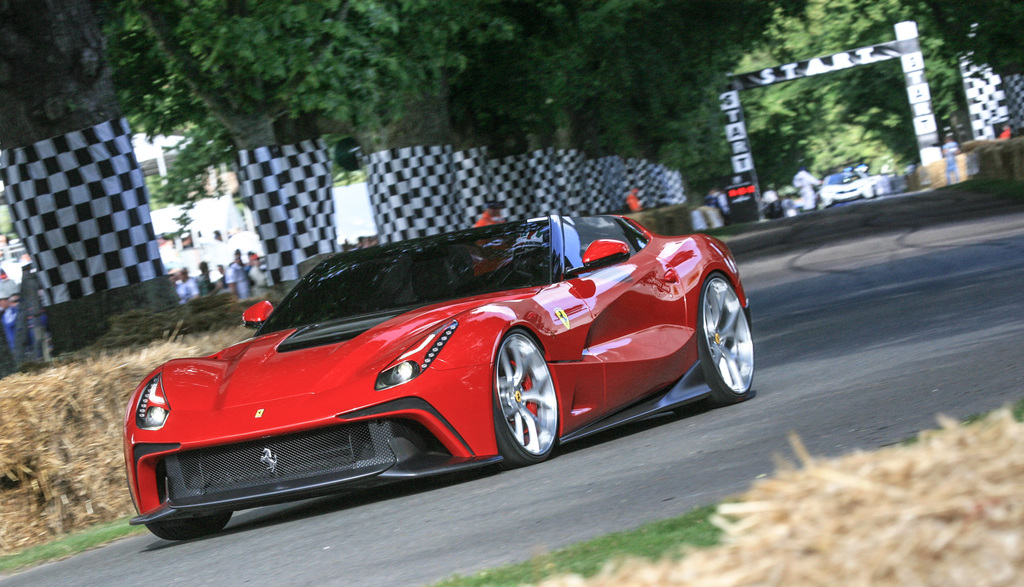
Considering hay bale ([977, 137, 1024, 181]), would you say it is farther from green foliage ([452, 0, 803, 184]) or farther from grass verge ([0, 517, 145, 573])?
grass verge ([0, 517, 145, 573])

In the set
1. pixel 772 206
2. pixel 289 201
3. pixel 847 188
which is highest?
pixel 289 201

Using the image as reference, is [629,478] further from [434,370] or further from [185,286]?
[185,286]

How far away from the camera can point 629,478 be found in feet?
18.8

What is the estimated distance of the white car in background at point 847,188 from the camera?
64125 mm

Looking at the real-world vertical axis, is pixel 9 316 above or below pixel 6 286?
below

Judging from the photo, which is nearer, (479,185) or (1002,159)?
(479,185)

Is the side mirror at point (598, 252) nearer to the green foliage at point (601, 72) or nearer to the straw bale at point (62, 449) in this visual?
the straw bale at point (62, 449)

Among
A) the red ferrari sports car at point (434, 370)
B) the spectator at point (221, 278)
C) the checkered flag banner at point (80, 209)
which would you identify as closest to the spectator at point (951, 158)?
the spectator at point (221, 278)

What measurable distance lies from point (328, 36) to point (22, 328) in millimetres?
4723

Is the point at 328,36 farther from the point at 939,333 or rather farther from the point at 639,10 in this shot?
the point at 639,10

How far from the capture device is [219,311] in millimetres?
10477

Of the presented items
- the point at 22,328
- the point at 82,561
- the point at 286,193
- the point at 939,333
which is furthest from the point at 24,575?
the point at 286,193

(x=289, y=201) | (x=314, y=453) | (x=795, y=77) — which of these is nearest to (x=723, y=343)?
(x=314, y=453)

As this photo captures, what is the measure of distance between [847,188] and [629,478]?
61329 millimetres
